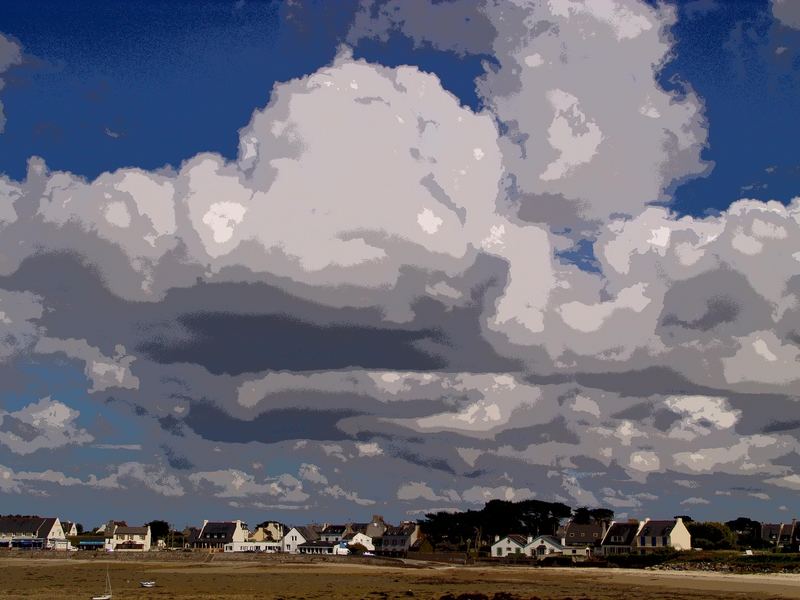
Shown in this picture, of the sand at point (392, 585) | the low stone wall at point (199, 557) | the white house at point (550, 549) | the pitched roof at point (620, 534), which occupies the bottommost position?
the sand at point (392, 585)

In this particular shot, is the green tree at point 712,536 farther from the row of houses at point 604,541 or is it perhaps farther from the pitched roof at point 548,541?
the pitched roof at point 548,541

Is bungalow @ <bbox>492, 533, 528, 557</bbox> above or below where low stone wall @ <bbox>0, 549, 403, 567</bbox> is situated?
above

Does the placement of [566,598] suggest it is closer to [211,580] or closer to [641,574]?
[211,580]

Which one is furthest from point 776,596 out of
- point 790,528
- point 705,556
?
point 790,528

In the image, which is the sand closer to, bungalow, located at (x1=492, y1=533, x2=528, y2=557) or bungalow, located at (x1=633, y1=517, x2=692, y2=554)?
bungalow, located at (x1=633, y1=517, x2=692, y2=554)

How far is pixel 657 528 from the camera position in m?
161

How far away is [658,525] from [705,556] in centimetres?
2453

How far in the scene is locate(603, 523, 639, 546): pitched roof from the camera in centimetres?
16488

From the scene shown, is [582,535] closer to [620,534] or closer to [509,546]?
[620,534]

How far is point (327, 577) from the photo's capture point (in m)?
104

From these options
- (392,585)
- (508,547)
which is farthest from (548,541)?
(392,585)

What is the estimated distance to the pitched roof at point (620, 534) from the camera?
541 feet

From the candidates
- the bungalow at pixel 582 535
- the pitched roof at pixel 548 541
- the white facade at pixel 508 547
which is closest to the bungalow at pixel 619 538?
the bungalow at pixel 582 535

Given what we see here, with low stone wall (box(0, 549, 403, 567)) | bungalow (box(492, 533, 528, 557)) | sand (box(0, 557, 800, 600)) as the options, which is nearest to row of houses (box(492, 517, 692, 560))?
bungalow (box(492, 533, 528, 557))
